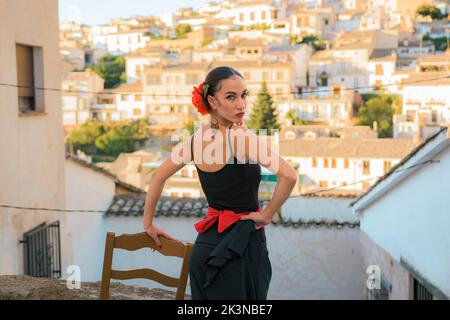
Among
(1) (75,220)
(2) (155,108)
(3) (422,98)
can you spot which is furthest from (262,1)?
(1) (75,220)

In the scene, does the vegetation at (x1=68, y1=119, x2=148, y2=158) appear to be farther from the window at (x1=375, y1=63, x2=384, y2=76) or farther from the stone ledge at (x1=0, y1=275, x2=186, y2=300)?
the stone ledge at (x1=0, y1=275, x2=186, y2=300)

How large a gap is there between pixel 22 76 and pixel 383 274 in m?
4.48

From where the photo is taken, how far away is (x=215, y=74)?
241 centimetres

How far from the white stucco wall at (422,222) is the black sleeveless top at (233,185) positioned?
3081mm

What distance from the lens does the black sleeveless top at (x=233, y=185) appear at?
2.31m

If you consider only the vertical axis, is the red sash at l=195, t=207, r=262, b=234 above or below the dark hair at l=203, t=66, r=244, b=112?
below

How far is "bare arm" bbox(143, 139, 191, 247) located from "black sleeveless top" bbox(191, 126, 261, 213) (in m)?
0.04

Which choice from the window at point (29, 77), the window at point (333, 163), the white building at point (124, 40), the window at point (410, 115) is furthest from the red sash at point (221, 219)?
the white building at point (124, 40)

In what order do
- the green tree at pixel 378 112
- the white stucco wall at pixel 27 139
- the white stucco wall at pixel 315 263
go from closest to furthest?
the white stucco wall at pixel 27 139 < the white stucco wall at pixel 315 263 < the green tree at pixel 378 112

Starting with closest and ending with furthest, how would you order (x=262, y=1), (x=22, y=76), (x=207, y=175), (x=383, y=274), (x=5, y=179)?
(x=207, y=175), (x=5, y=179), (x=22, y=76), (x=383, y=274), (x=262, y=1)

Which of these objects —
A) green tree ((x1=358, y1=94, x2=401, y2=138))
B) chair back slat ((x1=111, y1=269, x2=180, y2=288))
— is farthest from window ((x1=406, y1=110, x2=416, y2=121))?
chair back slat ((x1=111, y1=269, x2=180, y2=288))

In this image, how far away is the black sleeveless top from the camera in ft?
7.59

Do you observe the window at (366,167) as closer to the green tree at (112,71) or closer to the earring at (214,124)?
the earring at (214,124)

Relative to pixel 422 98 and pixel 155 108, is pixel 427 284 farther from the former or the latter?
pixel 155 108
